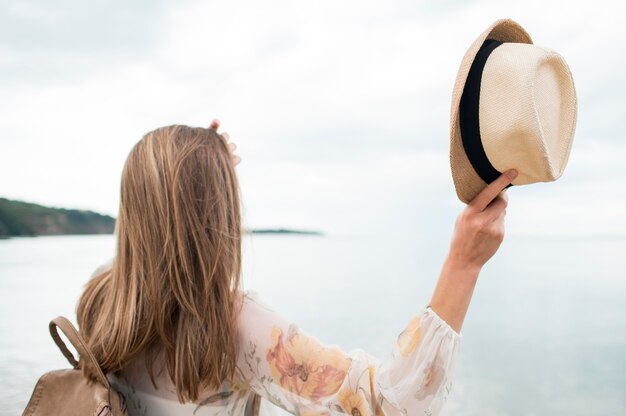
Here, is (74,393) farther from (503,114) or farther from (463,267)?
(503,114)

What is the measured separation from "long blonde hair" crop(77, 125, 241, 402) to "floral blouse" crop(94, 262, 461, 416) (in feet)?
0.14

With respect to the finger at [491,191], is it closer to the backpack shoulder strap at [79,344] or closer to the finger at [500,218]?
the finger at [500,218]

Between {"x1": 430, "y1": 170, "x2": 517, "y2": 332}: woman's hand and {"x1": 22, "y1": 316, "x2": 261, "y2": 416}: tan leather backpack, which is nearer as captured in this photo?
{"x1": 430, "y1": 170, "x2": 517, "y2": 332}: woman's hand

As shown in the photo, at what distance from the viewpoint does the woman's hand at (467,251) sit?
42.8 inches

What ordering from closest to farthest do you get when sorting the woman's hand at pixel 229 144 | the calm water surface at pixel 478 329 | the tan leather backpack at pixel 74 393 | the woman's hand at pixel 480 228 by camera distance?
1. the woman's hand at pixel 480 228
2. the tan leather backpack at pixel 74 393
3. the woman's hand at pixel 229 144
4. the calm water surface at pixel 478 329

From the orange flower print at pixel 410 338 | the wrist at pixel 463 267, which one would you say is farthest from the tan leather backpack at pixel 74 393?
the wrist at pixel 463 267

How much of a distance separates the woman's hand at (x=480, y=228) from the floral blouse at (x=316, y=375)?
0.15 m

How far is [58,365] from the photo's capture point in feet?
21.1

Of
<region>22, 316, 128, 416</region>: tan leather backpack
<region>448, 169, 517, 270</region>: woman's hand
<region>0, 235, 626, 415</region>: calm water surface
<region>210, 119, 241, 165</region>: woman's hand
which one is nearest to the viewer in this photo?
<region>448, 169, 517, 270</region>: woman's hand

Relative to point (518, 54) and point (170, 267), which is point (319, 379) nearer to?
point (170, 267)

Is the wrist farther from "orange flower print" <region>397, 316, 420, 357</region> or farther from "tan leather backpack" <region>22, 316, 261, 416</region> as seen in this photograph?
"tan leather backpack" <region>22, 316, 261, 416</region>

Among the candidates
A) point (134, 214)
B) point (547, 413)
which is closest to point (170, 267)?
point (134, 214)

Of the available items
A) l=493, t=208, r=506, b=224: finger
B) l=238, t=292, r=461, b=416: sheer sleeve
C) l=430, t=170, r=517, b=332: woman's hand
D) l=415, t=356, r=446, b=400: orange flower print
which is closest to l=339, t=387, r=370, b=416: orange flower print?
l=238, t=292, r=461, b=416: sheer sleeve

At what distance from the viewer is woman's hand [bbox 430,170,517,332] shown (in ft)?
3.57
